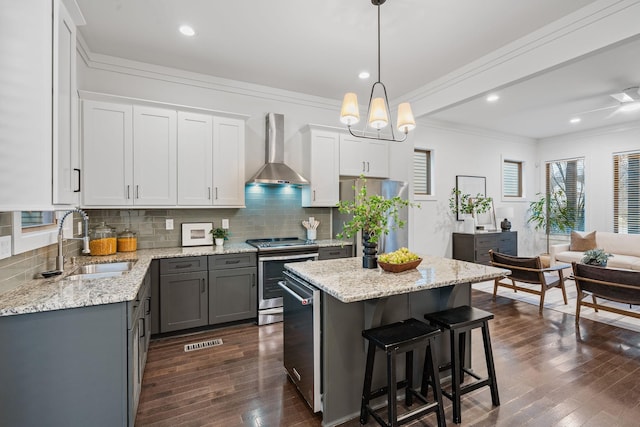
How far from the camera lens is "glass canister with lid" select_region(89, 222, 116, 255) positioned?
3.13 m

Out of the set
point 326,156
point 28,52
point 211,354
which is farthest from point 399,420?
point 326,156

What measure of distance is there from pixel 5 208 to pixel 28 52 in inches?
29.2

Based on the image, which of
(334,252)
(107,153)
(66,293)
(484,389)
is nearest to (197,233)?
(107,153)

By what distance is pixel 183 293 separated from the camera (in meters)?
3.30

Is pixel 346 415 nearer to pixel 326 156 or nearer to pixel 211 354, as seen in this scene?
pixel 211 354

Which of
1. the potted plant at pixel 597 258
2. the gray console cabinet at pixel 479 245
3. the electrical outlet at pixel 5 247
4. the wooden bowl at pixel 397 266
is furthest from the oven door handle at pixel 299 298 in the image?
the potted plant at pixel 597 258

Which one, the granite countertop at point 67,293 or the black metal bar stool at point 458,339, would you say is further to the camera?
the black metal bar stool at point 458,339

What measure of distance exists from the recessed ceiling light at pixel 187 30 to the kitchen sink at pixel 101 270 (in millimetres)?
2256

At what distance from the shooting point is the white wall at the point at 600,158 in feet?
20.1

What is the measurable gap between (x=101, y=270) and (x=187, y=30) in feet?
7.76

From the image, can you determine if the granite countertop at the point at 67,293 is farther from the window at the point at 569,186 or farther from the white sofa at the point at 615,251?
the window at the point at 569,186

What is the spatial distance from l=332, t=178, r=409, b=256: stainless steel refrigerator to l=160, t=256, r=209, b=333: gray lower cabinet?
1997 mm

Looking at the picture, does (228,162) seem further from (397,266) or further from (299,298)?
(397,266)

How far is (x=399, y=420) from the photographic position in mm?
1773
